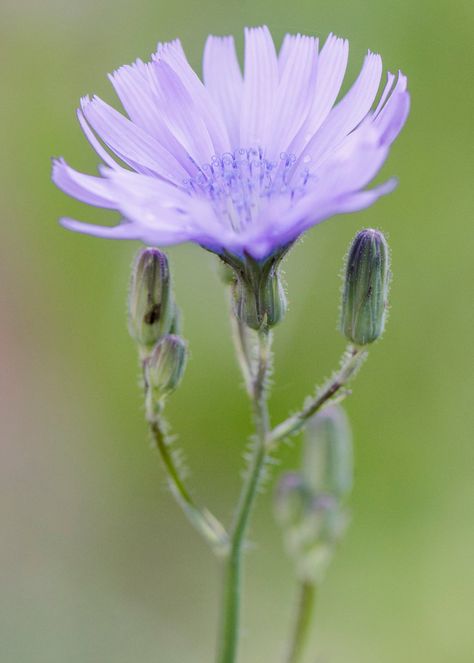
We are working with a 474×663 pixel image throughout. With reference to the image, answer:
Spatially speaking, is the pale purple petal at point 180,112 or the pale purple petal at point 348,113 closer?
the pale purple petal at point 348,113

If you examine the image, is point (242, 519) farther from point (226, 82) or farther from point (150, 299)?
point (226, 82)

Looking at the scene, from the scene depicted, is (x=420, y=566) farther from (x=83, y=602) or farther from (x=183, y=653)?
(x=83, y=602)

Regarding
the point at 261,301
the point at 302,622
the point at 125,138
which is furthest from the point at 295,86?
the point at 302,622

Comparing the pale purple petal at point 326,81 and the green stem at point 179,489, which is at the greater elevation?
the pale purple petal at point 326,81

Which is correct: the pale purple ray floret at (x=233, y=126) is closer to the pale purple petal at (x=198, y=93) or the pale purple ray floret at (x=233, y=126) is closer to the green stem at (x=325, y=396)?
the pale purple petal at (x=198, y=93)

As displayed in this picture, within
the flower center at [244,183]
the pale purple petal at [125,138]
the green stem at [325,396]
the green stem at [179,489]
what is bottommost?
the green stem at [179,489]

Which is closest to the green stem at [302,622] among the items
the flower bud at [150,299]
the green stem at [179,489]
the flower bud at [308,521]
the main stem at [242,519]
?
the flower bud at [308,521]

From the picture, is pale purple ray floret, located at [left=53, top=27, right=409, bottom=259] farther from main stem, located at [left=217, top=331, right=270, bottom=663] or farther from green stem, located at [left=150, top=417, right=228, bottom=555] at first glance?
green stem, located at [left=150, top=417, right=228, bottom=555]
